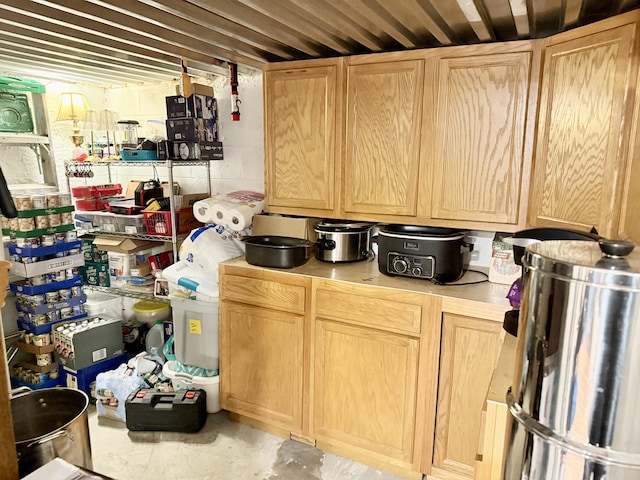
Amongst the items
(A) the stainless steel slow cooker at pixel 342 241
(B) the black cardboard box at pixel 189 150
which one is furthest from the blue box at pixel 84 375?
(A) the stainless steel slow cooker at pixel 342 241

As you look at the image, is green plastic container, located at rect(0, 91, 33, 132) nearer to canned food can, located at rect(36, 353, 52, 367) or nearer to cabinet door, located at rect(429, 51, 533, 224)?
canned food can, located at rect(36, 353, 52, 367)

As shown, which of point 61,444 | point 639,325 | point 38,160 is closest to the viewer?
point 639,325

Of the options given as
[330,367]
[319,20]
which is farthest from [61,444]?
[319,20]

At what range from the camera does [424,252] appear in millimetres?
2127

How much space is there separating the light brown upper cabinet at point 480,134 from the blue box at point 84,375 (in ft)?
7.81

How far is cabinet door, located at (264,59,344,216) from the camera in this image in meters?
2.38

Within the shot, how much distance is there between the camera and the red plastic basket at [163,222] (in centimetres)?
295

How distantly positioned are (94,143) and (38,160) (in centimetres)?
40

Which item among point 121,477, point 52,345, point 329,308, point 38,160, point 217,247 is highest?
point 38,160

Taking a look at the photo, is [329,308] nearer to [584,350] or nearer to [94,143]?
[584,350]

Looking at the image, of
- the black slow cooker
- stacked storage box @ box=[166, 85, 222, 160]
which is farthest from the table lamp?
the black slow cooker

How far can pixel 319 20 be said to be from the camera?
1903 mm

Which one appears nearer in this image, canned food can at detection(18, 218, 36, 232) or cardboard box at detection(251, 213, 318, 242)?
cardboard box at detection(251, 213, 318, 242)

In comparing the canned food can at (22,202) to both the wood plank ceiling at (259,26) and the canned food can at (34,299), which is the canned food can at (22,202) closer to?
the canned food can at (34,299)
